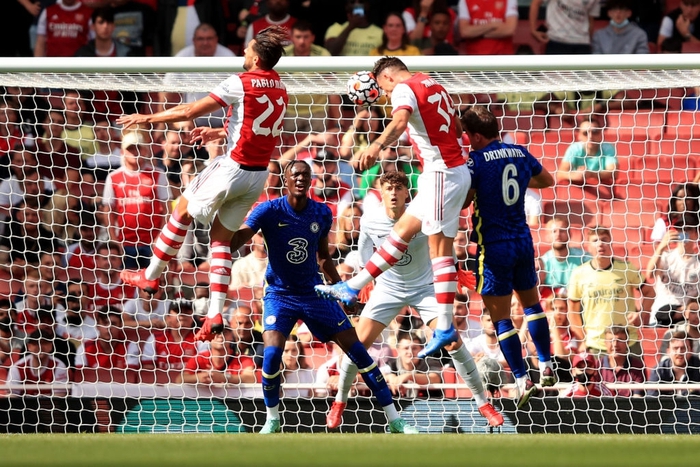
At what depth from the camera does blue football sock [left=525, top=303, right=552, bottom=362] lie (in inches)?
314

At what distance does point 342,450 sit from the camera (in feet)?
19.6

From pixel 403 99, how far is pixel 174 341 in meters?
4.11

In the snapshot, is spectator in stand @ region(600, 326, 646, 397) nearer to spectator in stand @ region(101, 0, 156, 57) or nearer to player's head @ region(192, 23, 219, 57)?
player's head @ region(192, 23, 219, 57)

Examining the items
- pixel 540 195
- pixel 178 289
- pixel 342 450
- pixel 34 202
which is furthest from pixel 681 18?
pixel 342 450

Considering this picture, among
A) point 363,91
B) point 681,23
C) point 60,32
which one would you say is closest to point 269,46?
point 363,91

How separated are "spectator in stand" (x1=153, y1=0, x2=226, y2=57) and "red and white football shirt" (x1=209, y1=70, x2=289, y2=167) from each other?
5316 mm

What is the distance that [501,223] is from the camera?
776 centimetres

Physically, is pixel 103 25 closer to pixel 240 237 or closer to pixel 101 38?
pixel 101 38

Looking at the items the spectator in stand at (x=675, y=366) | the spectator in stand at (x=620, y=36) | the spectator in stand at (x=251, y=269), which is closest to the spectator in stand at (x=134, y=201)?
the spectator in stand at (x=251, y=269)

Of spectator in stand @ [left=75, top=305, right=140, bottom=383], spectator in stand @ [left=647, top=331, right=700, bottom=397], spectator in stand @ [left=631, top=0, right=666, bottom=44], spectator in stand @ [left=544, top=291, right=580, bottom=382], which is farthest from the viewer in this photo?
spectator in stand @ [left=631, top=0, right=666, bottom=44]

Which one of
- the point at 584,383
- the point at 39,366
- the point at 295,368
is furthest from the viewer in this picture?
the point at 295,368

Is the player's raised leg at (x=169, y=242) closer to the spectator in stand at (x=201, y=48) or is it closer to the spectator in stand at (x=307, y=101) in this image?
the spectator in stand at (x=307, y=101)

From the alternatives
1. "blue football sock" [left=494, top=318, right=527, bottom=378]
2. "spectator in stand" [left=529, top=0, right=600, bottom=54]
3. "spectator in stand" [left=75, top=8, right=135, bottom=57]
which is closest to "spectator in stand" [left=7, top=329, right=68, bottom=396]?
"spectator in stand" [left=75, top=8, right=135, bottom=57]

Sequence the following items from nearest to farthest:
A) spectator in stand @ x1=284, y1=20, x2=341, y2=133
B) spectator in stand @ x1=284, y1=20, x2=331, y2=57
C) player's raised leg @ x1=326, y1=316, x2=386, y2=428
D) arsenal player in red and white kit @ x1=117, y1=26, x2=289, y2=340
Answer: arsenal player in red and white kit @ x1=117, y1=26, x2=289, y2=340 → player's raised leg @ x1=326, y1=316, x2=386, y2=428 → spectator in stand @ x1=284, y1=20, x2=341, y2=133 → spectator in stand @ x1=284, y1=20, x2=331, y2=57
